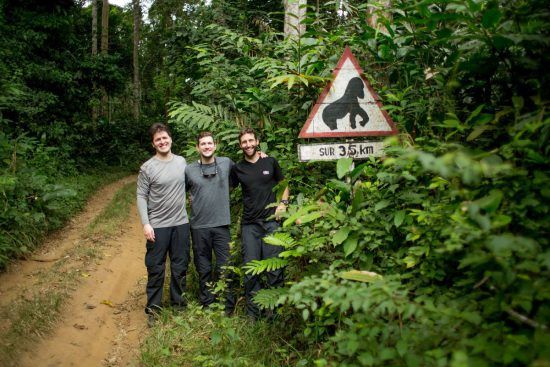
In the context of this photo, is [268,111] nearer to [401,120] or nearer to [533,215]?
[401,120]

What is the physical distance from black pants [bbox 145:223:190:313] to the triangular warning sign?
233 cm

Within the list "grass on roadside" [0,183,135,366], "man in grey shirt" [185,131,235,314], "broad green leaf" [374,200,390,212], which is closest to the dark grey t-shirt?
"man in grey shirt" [185,131,235,314]

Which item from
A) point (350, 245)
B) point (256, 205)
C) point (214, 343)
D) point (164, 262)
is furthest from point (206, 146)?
point (350, 245)

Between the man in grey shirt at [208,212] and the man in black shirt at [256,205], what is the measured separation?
0.27m

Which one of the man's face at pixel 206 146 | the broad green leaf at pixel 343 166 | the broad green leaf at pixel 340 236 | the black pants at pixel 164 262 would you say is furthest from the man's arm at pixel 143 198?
the broad green leaf at pixel 343 166

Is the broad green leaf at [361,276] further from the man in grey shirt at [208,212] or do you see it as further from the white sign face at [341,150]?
the man in grey shirt at [208,212]

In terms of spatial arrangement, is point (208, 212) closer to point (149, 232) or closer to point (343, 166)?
point (149, 232)

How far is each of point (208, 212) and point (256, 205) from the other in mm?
596

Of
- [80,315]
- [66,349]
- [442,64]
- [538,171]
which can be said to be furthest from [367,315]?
[80,315]

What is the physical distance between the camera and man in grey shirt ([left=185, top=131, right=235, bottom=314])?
484 cm

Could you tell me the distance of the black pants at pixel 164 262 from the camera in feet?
16.0

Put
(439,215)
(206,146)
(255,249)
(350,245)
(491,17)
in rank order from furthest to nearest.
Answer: (206,146), (255,249), (350,245), (439,215), (491,17)

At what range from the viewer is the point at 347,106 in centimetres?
354

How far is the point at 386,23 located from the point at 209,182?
2.58m
